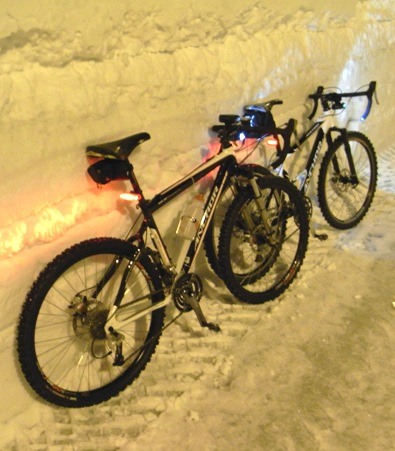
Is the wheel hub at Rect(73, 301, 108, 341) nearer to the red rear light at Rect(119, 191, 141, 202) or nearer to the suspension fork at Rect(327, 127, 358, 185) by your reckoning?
the red rear light at Rect(119, 191, 141, 202)

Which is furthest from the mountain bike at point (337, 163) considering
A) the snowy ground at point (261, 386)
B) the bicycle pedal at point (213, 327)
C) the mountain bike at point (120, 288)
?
the bicycle pedal at point (213, 327)

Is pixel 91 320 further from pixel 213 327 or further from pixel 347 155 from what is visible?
pixel 347 155

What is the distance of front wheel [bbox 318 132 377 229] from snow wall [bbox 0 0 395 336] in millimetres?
804

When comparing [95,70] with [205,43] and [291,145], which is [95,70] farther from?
[291,145]

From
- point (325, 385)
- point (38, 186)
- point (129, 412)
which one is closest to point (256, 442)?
point (325, 385)

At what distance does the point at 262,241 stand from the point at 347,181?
1184 millimetres

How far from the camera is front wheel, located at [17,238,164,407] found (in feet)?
6.57

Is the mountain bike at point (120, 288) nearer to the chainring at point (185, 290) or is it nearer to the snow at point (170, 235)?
the chainring at point (185, 290)

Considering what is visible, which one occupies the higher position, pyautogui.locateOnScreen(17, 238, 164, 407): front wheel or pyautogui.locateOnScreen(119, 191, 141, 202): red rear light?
pyautogui.locateOnScreen(119, 191, 141, 202): red rear light

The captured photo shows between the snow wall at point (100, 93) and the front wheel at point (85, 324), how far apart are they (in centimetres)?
14

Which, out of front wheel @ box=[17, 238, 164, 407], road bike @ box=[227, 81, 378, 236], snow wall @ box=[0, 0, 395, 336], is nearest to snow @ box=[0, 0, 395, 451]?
snow wall @ box=[0, 0, 395, 336]

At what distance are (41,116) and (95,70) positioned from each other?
370 mm

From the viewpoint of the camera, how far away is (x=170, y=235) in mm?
2768

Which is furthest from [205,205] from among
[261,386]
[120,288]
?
[261,386]
